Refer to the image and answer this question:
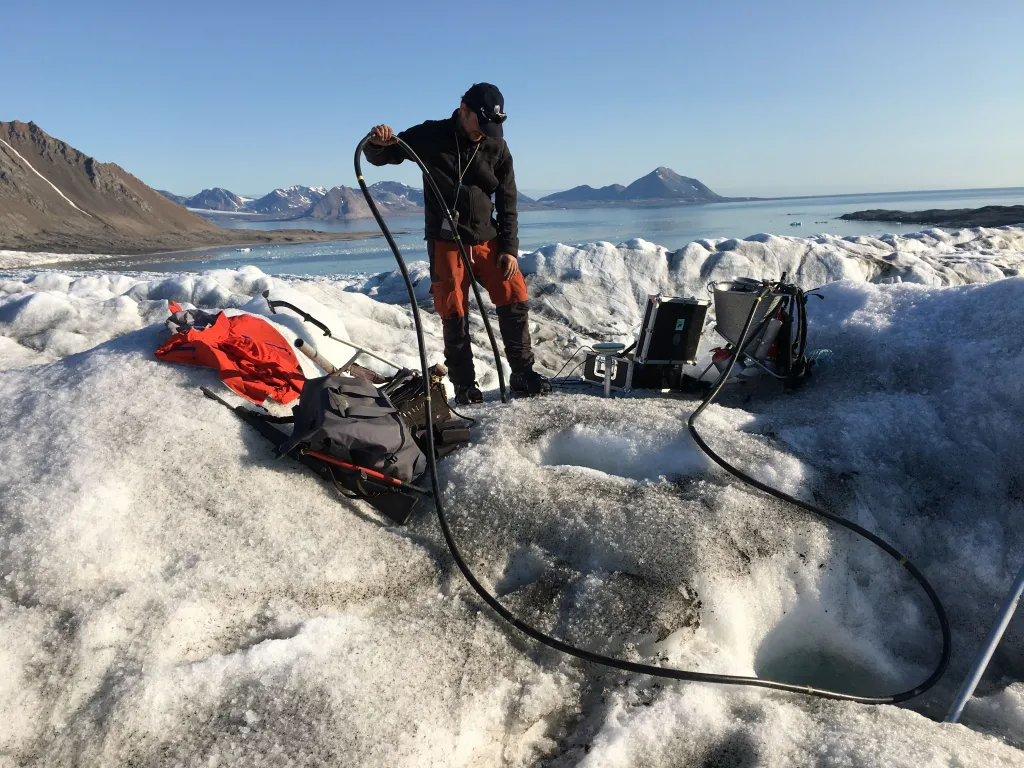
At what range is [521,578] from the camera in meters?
3.12

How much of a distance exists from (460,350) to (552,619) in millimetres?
3016

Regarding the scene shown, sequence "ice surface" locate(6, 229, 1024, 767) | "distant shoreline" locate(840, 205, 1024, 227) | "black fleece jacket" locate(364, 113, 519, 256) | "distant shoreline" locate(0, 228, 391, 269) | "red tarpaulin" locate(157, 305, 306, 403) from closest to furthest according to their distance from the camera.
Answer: "ice surface" locate(6, 229, 1024, 767) < "red tarpaulin" locate(157, 305, 306, 403) < "black fleece jacket" locate(364, 113, 519, 256) < "distant shoreline" locate(840, 205, 1024, 227) < "distant shoreline" locate(0, 228, 391, 269)

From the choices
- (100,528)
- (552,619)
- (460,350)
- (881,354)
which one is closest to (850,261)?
(881,354)

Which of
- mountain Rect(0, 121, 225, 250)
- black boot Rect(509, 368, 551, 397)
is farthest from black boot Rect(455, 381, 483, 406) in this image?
mountain Rect(0, 121, 225, 250)

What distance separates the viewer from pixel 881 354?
197 inches

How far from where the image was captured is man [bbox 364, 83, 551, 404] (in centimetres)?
474

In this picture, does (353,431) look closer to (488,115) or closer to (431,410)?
(431,410)

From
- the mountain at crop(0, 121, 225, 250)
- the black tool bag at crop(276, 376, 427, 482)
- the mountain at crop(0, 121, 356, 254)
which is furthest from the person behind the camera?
the mountain at crop(0, 121, 225, 250)

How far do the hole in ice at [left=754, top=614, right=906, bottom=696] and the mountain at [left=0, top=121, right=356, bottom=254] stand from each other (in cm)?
8260

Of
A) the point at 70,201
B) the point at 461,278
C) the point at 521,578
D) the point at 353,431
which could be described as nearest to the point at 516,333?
the point at 461,278

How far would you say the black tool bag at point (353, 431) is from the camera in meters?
3.42

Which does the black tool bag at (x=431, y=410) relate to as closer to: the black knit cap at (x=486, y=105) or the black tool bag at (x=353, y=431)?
the black tool bag at (x=353, y=431)

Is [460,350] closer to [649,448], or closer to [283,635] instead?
[649,448]

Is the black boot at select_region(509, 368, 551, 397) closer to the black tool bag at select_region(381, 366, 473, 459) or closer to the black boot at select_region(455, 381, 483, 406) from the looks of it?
the black boot at select_region(455, 381, 483, 406)
